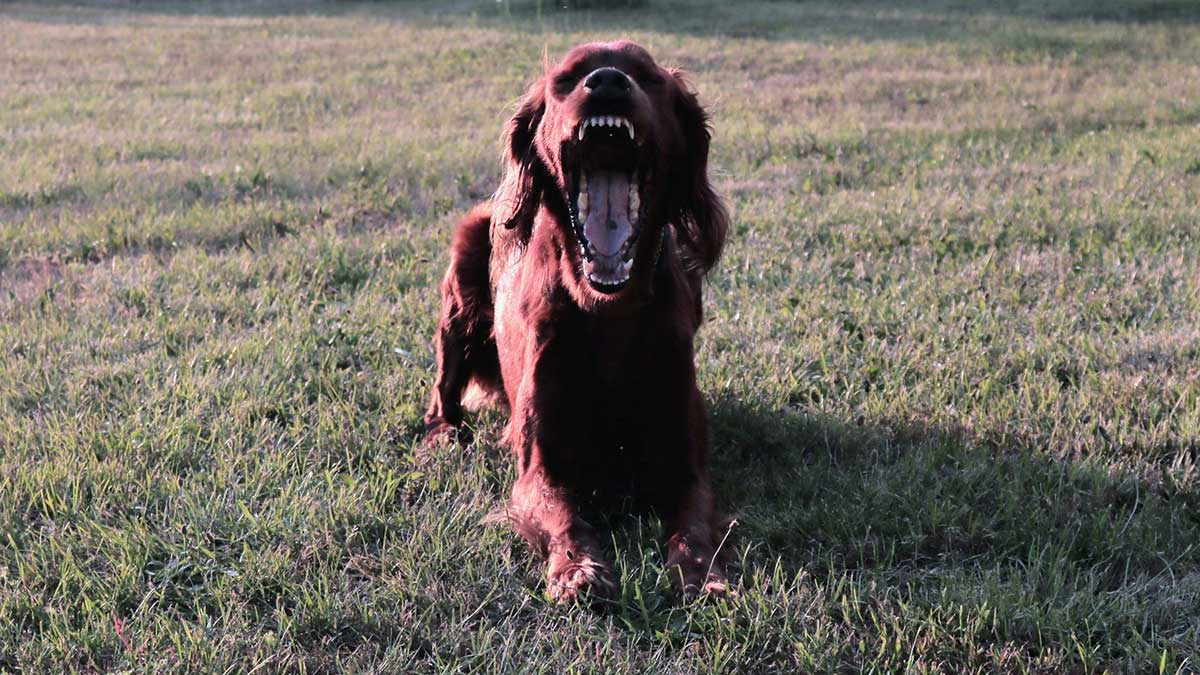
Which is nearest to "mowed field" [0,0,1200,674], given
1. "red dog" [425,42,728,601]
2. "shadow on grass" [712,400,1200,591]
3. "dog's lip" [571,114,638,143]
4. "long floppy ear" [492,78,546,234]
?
"shadow on grass" [712,400,1200,591]

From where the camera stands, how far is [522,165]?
10.9 ft

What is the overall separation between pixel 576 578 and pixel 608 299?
77cm

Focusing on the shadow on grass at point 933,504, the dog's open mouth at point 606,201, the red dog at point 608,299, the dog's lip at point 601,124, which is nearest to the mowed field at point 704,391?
the shadow on grass at point 933,504

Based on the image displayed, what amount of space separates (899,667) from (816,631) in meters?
0.20

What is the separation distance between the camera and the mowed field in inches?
106

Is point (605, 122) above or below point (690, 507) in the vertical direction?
above

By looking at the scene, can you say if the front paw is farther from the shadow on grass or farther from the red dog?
the shadow on grass

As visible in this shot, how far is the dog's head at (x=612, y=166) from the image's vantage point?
3002 millimetres

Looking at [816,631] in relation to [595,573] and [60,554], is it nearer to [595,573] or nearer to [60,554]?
[595,573]

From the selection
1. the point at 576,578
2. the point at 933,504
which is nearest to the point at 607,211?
the point at 576,578

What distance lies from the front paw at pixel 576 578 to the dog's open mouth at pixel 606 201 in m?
0.73

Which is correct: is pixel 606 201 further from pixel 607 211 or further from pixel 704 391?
pixel 704 391

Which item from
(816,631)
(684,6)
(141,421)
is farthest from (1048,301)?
(684,6)

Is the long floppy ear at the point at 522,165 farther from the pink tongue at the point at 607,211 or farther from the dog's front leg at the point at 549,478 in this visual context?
the dog's front leg at the point at 549,478
